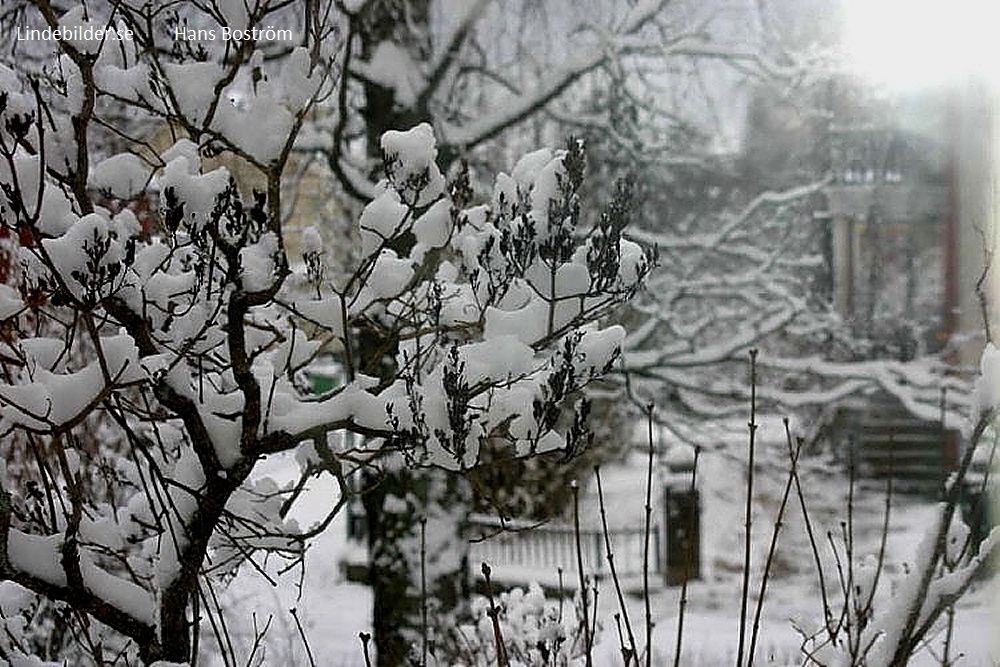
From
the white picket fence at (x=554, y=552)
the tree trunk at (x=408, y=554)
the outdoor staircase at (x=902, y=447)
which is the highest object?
the outdoor staircase at (x=902, y=447)

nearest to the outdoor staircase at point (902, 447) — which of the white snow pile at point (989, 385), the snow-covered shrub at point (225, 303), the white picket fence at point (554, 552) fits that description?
the white picket fence at point (554, 552)

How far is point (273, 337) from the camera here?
273 centimetres

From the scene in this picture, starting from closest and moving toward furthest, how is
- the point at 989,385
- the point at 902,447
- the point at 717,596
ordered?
1. the point at 989,385
2. the point at 717,596
3. the point at 902,447

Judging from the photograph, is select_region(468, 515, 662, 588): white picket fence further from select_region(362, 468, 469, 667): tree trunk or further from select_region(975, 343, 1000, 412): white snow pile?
select_region(975, 343, 1000, 412): white snow pile

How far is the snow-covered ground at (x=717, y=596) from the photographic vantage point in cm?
632

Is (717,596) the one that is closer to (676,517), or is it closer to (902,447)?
(676,517)

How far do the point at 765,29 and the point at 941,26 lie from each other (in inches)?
102

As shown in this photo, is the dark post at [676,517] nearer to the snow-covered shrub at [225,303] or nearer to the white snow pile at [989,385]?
the white snow pile at [989,385]

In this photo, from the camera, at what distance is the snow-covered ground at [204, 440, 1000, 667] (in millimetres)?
6324

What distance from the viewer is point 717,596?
9.84 metres

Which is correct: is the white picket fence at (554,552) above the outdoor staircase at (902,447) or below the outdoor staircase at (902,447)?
below

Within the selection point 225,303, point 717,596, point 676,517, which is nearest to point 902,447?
point 676,517

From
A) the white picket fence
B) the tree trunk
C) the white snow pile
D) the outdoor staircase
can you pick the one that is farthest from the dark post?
the white snow pile

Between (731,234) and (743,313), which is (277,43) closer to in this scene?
(731,234)
